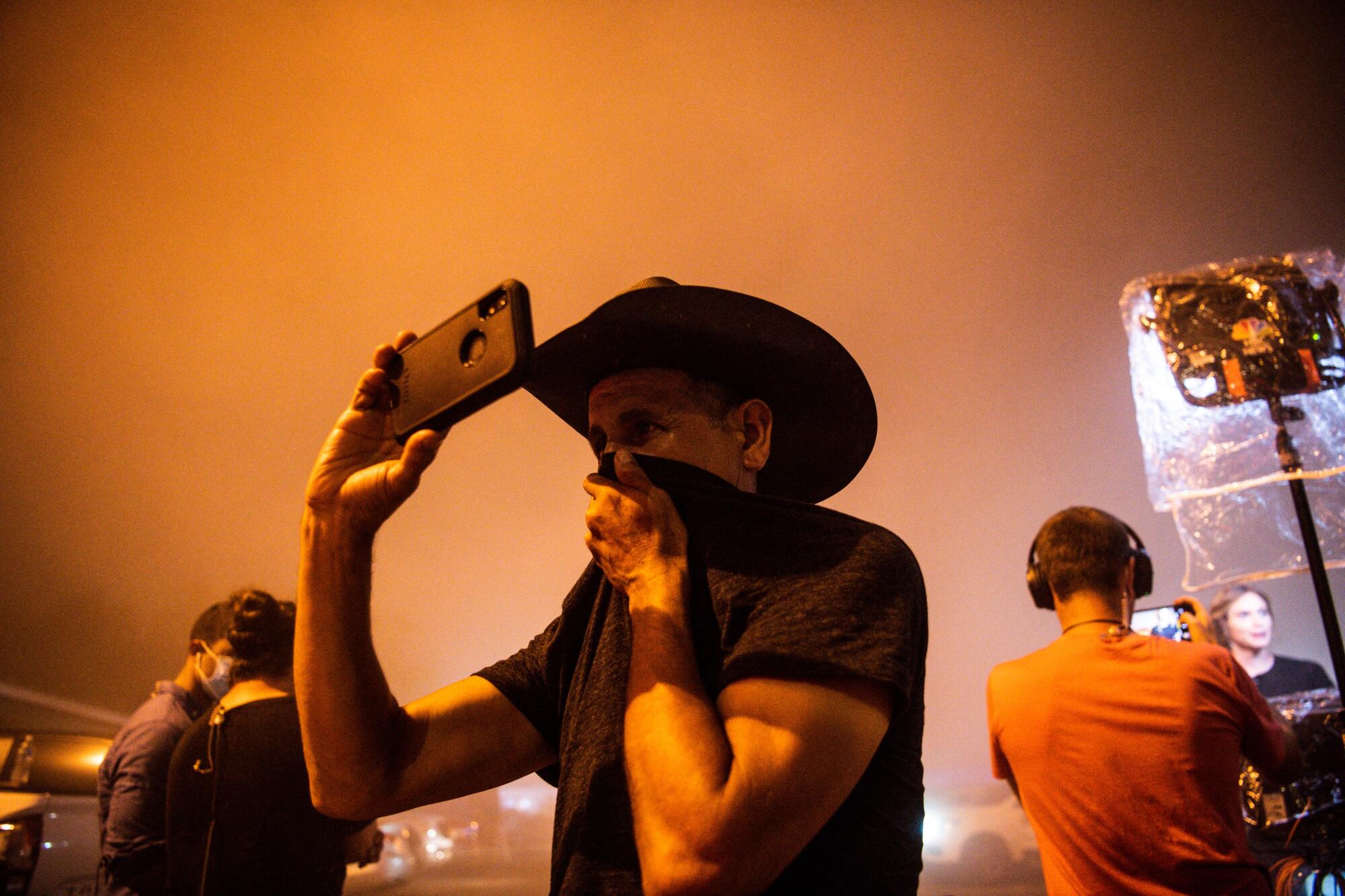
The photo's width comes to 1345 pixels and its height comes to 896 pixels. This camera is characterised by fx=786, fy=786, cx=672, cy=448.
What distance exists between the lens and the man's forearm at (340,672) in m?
0.97

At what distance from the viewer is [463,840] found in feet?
16.2

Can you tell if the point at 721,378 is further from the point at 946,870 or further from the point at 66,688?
the point at 66,688

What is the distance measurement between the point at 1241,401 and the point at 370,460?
8.28 ft

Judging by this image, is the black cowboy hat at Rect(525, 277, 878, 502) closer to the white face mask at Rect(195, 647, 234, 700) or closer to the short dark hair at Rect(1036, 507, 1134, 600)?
the short dark hair at Rect(1036, 507, 1134, 600)

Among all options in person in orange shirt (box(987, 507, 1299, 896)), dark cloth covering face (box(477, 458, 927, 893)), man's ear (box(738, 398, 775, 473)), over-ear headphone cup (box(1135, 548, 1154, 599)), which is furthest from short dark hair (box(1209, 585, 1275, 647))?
dark cloth covering face (box(477, 458, 927, 893))

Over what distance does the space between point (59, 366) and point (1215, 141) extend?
23.3 feet

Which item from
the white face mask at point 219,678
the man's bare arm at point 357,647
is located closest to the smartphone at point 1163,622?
the man's bare arm at point 357,647

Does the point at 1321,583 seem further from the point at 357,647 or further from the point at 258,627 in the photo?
the point at 258,627

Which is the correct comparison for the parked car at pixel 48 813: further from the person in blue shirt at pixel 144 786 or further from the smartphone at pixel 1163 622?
the smartphone at pixel 1163 622

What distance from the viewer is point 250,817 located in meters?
2.21

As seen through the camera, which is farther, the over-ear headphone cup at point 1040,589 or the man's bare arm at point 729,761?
the over-ear headphone cup at point 1040,589

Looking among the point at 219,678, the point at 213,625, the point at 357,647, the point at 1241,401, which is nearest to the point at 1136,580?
the point at 1241,401

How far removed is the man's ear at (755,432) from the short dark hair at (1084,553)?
1242mm

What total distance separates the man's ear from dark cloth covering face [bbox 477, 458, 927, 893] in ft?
0.56
